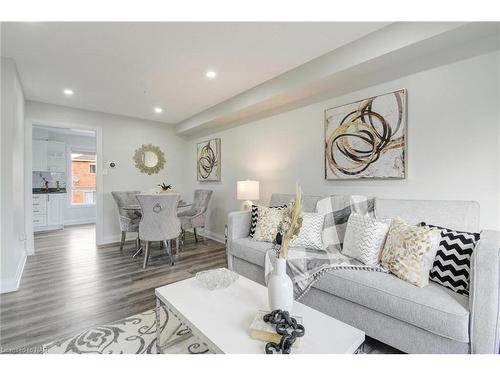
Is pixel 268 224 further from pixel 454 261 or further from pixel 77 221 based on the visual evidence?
pixel 77 221

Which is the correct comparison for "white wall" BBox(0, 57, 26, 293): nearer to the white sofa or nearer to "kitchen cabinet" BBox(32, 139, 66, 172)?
the white sofa

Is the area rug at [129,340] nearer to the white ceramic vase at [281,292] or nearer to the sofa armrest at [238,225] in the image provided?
the white ceramic vase at [281,292]

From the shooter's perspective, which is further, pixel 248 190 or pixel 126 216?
pixel 126 216

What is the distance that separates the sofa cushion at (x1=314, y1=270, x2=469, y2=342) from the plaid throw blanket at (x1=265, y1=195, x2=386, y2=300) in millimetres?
91

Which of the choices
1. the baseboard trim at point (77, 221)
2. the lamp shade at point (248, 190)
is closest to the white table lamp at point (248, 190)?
the lamp shade at point (248, 190)

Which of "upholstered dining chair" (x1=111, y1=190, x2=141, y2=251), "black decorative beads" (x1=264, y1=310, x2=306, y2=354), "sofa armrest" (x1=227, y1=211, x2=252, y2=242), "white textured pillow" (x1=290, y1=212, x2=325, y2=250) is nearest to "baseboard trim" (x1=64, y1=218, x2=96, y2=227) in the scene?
"upholstered dining chair" (x1=111, y1=190, x2=141, y2=251)

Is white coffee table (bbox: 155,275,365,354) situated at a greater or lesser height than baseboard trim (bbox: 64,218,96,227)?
greater

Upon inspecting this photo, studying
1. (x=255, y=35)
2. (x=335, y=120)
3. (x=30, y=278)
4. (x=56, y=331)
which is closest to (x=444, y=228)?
(x=335, y=120)

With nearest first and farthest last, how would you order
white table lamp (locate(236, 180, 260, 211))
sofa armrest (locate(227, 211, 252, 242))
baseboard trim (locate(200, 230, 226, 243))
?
1. sofa armrest (locate(227, 211, 252, 242))
2. white table lamp (locate(236, 180, 260, 211))
3. baseboard trim (locate(200, 230, 226, 243))

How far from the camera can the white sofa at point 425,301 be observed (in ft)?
3.97

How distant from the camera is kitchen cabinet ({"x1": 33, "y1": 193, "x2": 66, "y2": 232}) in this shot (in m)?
5.54

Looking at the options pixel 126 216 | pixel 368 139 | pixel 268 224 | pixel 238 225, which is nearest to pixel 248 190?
pixel 238 225

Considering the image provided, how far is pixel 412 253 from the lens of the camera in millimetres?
1580

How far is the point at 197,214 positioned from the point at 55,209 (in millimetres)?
4057
